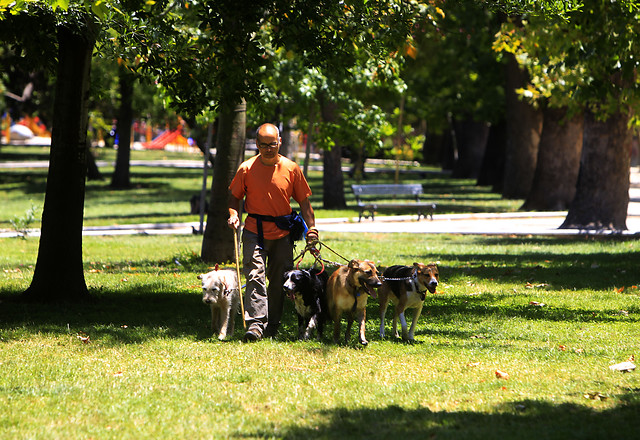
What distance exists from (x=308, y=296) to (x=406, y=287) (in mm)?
894

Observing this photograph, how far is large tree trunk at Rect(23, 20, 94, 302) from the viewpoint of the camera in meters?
10.9

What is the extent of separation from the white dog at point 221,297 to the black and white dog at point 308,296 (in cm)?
51

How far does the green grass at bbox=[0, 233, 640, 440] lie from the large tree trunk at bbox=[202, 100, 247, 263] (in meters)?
2.06

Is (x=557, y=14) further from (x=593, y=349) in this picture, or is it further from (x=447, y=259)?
(x=447, y=259)

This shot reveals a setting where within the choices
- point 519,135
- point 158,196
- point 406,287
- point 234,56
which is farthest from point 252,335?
point 158,196

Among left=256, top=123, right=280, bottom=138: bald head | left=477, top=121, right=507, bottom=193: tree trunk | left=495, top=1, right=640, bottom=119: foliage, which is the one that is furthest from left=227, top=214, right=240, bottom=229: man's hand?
left=477, top=121, right=507, bottom=193: tree trunk

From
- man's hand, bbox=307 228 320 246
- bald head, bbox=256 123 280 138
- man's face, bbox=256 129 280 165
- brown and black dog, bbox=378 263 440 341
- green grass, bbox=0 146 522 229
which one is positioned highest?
bald head, bbox=256 123 280 138

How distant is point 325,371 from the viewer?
751 cm

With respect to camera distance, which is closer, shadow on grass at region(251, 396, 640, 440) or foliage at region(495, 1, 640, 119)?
shadow on grass at region(251, 396, 640, 440)

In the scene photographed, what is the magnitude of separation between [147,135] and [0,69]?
9435cm

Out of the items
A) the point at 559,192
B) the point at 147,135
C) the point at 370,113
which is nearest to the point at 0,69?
the point at 370,113

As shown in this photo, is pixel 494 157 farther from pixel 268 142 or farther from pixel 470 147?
pixel 268 142

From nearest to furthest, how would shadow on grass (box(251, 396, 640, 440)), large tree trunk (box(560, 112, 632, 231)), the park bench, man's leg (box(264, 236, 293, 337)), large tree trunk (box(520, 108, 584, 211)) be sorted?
shadow on grass (box(251, 396, 640, 440)), man's leg (box(264, 236, 293, 337)), large tree trunk (box(560, 112, 632, 231)), the park bench, large tree trunk (box(520, 108, 584, 211))

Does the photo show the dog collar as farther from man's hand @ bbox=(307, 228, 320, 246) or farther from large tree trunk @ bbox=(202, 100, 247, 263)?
large tree trunk @ bbox=(202, 100, 247, 263)
